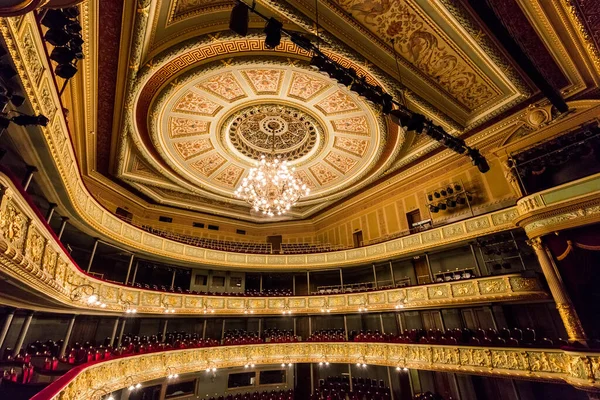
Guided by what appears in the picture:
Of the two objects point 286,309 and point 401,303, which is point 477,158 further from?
point 286,309

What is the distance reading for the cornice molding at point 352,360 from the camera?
17.3 feet

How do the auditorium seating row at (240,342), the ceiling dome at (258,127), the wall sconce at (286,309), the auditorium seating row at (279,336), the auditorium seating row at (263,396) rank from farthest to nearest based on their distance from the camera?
the wall sconce at (286,309)
the auditorium seating row at (279,336)
the auditorium seating row at (263,396)
the ceiling dome at (258,127)
the auditorium seating row at (240,342)

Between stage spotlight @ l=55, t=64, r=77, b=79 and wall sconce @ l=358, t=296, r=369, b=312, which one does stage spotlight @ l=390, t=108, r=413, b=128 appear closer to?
stage spotlight @ l=55, t=64, r=77, b=79

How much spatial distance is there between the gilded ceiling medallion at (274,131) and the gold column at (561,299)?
7889 millimetres

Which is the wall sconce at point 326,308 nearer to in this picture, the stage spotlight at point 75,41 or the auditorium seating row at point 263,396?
the auditorium seating row at point 263,396

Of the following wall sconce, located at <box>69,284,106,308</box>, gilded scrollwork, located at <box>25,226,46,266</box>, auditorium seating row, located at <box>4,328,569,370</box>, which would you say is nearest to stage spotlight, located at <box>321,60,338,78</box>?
gilded scrollwork, located at <box>25,226,46,266</box>

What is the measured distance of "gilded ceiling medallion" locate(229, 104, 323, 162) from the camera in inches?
403

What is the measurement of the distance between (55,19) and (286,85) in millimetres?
6351

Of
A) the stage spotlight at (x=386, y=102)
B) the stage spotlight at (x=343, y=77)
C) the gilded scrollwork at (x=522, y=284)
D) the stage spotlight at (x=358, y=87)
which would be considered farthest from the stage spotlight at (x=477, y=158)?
the stage spotlight at (x=343, y=77)

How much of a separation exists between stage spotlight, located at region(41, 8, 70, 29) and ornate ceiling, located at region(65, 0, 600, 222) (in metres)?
2.63

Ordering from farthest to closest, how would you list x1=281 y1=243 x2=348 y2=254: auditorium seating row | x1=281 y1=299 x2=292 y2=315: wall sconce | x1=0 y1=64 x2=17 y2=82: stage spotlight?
x1=281 y1=243 x2=348 y2=254: auditorium seating row
x1=281 y1=299 x2=292 y2=315: wall sconce
x1=0 y1=64 x2=17 y2=82: stage spotlight

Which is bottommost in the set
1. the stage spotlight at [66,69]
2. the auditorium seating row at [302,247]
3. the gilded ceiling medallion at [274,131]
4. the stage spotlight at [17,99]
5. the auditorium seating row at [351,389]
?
the auditorium seating row at [351,389]

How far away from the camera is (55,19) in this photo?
10.5 ft

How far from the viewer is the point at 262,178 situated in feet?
31.7
